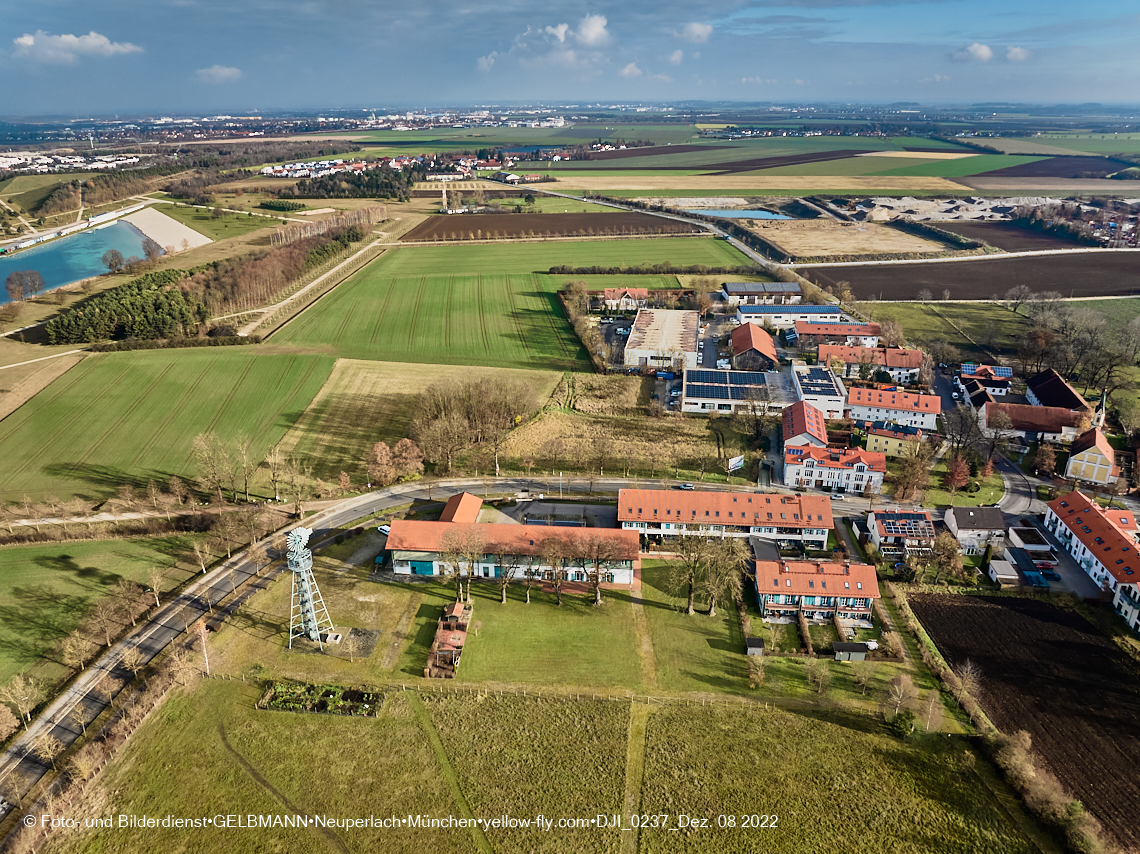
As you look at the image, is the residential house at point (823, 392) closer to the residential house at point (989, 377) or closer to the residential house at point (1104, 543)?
the residential house at point (989, 377)

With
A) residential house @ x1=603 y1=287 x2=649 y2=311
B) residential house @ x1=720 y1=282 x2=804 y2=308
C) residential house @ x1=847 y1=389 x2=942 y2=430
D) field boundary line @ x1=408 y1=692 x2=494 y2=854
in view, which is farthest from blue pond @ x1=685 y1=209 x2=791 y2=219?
field boundary line @ x1=408 y1=692 x2=494 y2=854

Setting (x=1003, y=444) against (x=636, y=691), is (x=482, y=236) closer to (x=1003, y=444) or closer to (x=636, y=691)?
(x=1003, y=444)

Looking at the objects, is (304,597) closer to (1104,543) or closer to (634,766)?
(634,766)

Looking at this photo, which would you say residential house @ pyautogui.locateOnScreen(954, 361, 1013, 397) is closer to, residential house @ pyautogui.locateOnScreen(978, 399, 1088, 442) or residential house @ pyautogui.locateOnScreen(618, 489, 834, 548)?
residential house @ pyautogui.locateOnScreen(978, 399, 1088, 442)

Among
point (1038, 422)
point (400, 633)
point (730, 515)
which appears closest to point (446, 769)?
point (400, 633)

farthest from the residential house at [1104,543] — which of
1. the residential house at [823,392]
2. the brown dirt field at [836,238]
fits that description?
the brown dirt field at [836,238]

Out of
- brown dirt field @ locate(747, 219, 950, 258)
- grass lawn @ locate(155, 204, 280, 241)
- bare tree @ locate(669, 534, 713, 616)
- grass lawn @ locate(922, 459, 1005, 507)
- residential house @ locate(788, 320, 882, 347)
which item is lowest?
bare tree @ locate(669, 534, 713, 616)
